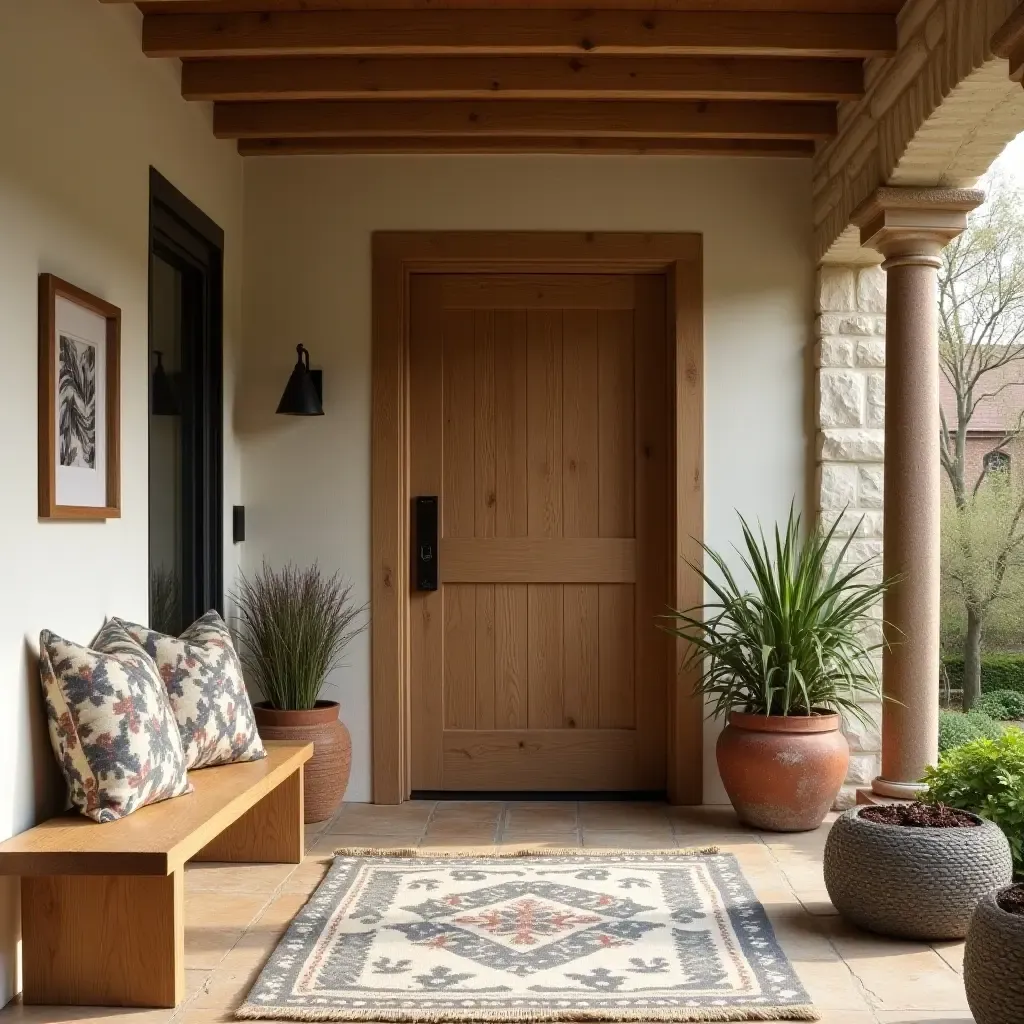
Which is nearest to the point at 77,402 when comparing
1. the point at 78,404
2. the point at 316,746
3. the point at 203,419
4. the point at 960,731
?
the point at 78,404

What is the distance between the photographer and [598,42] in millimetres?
3668

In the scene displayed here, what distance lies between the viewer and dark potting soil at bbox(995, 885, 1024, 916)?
2.46 m

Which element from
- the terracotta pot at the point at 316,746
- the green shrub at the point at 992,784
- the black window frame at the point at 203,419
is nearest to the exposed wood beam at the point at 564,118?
the black window frame at the point at 203,419

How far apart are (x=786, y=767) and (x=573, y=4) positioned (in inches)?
102

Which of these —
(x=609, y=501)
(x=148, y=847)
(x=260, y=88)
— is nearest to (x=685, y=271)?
(x=609, y=501)

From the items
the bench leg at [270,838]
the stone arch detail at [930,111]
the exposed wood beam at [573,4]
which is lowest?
the bench leg at [270,838]

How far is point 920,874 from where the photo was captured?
9.87 ft

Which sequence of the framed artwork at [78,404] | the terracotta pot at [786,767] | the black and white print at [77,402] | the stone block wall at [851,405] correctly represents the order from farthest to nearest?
the stone block wall at [851,405], the terracotta pot at [786,767], the black and white print at [77,402], the framed artwork at [78,404]

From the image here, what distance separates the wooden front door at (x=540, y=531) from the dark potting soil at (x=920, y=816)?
1.75m

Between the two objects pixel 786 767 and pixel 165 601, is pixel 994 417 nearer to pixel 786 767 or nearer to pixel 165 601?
pixel 786 767

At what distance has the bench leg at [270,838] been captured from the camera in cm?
389

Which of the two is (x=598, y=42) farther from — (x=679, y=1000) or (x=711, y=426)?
(x=679, y=1000)

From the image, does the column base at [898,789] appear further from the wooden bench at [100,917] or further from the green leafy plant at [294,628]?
the wooden bench at [100,917]

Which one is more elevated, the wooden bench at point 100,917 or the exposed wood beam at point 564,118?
the exposed wood beam at point 564,118
